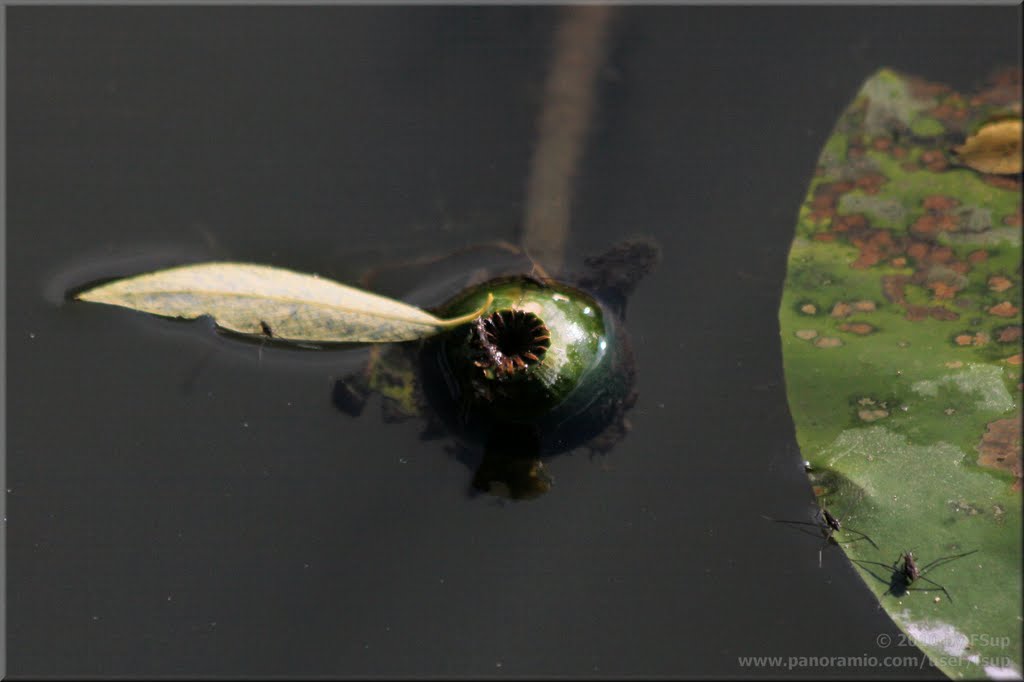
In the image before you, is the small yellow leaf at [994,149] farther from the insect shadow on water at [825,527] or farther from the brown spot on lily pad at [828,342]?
the insect shadow on water at [825,527]

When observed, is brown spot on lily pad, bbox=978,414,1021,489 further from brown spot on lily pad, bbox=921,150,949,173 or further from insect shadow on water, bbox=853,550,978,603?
brown spot on lily pad, bbox=921,150,949,173

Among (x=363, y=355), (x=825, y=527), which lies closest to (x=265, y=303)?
(x=363, y=355)

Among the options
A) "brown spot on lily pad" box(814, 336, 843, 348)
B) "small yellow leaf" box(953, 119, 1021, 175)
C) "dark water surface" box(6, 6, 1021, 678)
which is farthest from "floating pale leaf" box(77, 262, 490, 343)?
"small yellow leaf" box(953, 119, 1021, 175)

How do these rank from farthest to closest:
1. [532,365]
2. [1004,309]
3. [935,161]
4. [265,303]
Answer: [935,161]
[1004,309]
[265,303]
[532,365]

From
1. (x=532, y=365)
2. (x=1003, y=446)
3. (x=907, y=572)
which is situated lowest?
(x=907, y=572)

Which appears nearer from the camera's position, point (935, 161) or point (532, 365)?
point (532, 365)

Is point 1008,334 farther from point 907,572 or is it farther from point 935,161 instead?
point 907,572
